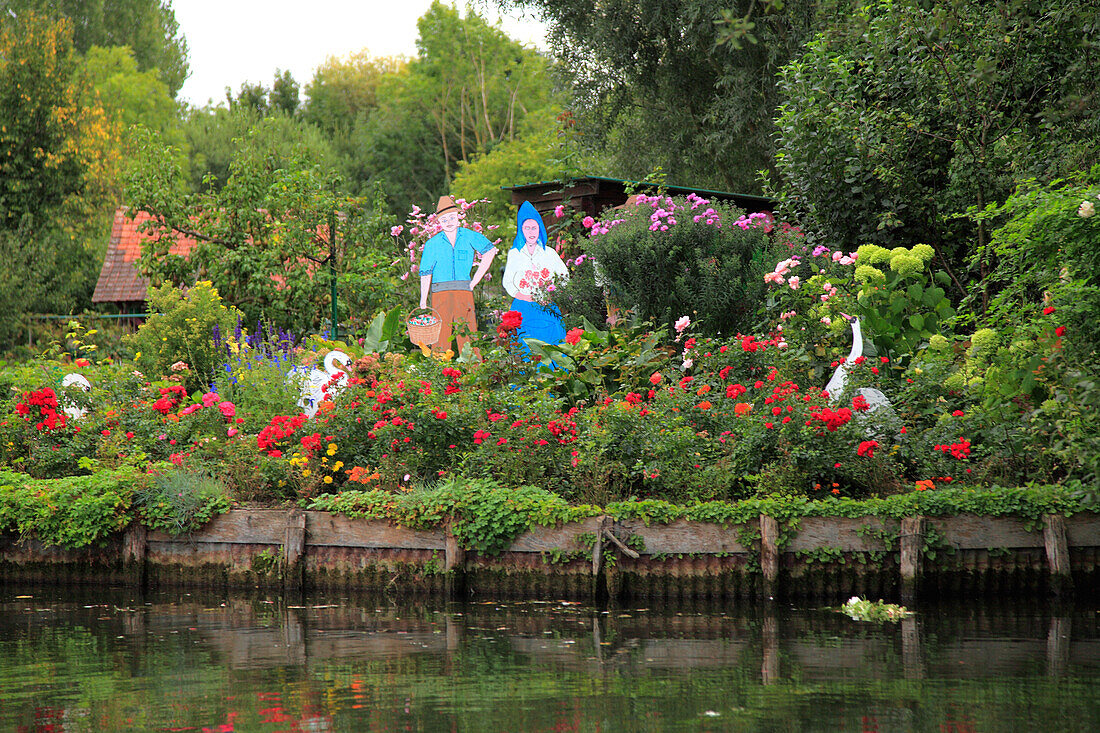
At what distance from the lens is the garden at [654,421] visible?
256 inches

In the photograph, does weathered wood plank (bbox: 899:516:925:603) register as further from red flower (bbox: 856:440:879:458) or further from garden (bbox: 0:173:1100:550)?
red flower (bbox: 856:440:879:458)

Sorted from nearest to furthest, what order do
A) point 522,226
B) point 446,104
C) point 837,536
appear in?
point 837,536 < point 522,226 < point 446,104

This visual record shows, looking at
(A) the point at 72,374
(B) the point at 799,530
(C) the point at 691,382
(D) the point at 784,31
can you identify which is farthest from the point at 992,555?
(D) the point at 784,31

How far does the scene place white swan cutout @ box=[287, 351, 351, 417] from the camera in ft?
29.0

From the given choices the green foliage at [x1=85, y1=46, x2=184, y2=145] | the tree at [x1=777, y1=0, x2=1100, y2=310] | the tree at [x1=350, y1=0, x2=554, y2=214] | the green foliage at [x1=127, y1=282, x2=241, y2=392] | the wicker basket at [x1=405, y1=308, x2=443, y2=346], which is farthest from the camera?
the tree at [x1=350, y1=0, x2=554, y2=214]

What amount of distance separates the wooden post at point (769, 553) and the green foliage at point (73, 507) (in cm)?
440

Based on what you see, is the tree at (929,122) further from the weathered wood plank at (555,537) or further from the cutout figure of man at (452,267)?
A: the weathered wood plank at (555,537)

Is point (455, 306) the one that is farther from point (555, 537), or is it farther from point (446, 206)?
point (555, 537)

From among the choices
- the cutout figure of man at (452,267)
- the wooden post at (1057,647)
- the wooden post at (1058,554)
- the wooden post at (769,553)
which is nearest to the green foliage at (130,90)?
the cutout figure of man at (452,267)

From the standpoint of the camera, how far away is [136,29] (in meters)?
48.8

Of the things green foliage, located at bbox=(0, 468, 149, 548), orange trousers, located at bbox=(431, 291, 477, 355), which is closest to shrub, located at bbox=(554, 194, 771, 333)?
orange trousers, located at bbox=(431, 291, 477, 355)

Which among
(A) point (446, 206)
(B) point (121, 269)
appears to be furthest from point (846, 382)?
(B) point (121, 269)

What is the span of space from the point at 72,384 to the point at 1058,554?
27.0 ft

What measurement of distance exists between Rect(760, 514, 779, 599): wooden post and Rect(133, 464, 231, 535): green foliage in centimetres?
371
